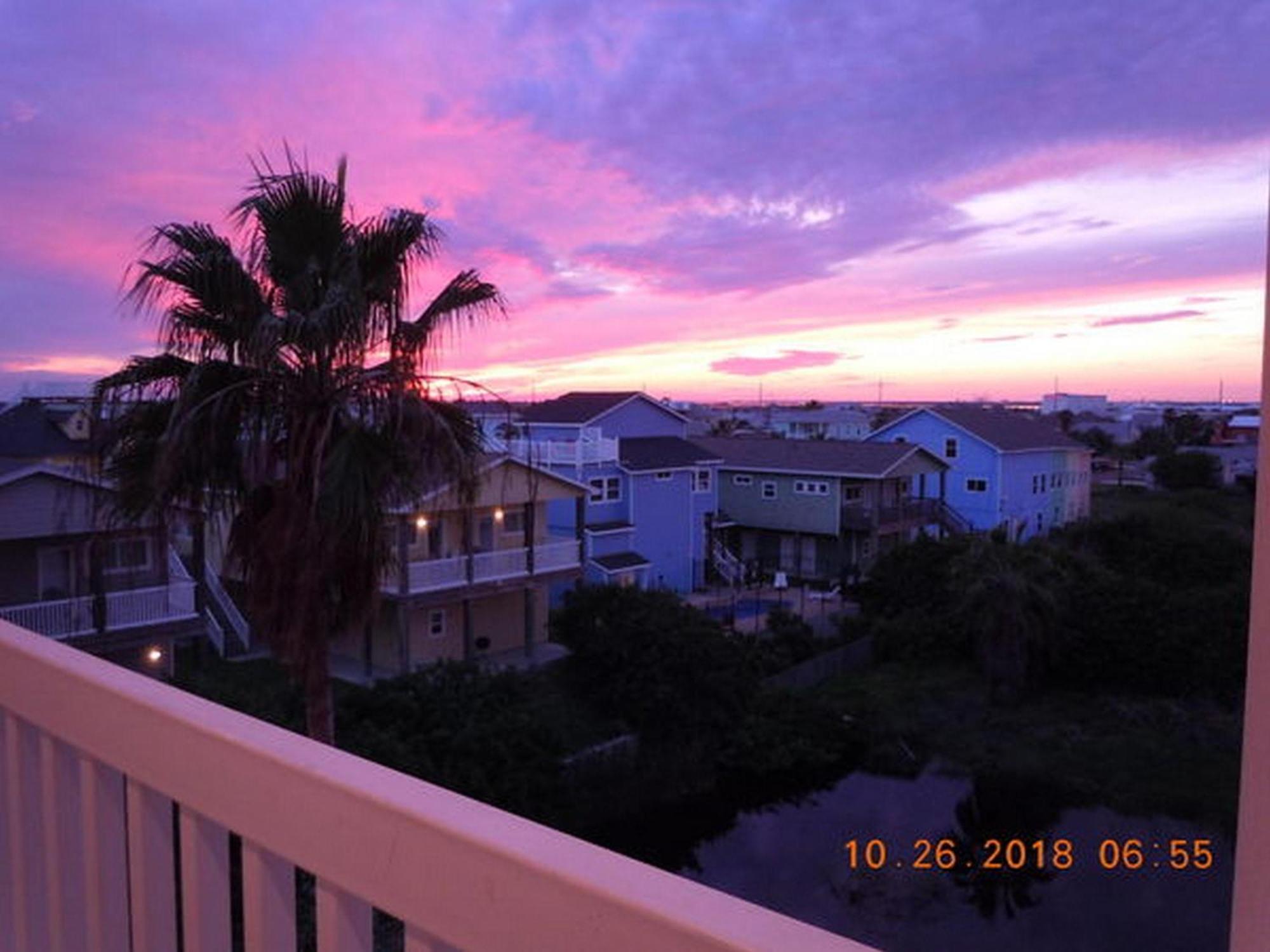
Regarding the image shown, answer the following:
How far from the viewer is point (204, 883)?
3.65 feet

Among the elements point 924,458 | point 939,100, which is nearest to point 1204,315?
point 939,100

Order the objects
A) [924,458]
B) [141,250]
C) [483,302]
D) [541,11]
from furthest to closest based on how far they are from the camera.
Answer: [924,458]
[483,302]
[141,250]
[541,11]

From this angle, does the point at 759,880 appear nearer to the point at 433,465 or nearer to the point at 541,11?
the point at 433,465

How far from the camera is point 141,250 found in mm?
6996

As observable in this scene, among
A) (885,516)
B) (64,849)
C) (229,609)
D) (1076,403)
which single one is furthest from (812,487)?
(1076,403)

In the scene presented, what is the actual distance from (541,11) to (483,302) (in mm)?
3870

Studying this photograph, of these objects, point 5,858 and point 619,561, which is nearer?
point 5,858

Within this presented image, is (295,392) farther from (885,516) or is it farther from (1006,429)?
(1006,429)

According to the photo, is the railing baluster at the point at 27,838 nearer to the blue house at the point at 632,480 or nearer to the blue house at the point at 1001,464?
the blue house at the point at 632,480

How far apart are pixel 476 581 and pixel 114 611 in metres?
6.19

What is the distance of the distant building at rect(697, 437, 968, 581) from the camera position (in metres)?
28.5

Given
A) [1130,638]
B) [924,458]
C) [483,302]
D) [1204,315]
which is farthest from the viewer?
[924,458]

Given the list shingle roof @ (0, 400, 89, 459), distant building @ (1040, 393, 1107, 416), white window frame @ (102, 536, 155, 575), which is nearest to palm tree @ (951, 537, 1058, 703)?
white window frame @ (102, 536, 155, 575)

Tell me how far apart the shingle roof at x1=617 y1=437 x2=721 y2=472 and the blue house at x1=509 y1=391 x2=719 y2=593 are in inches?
1.5
